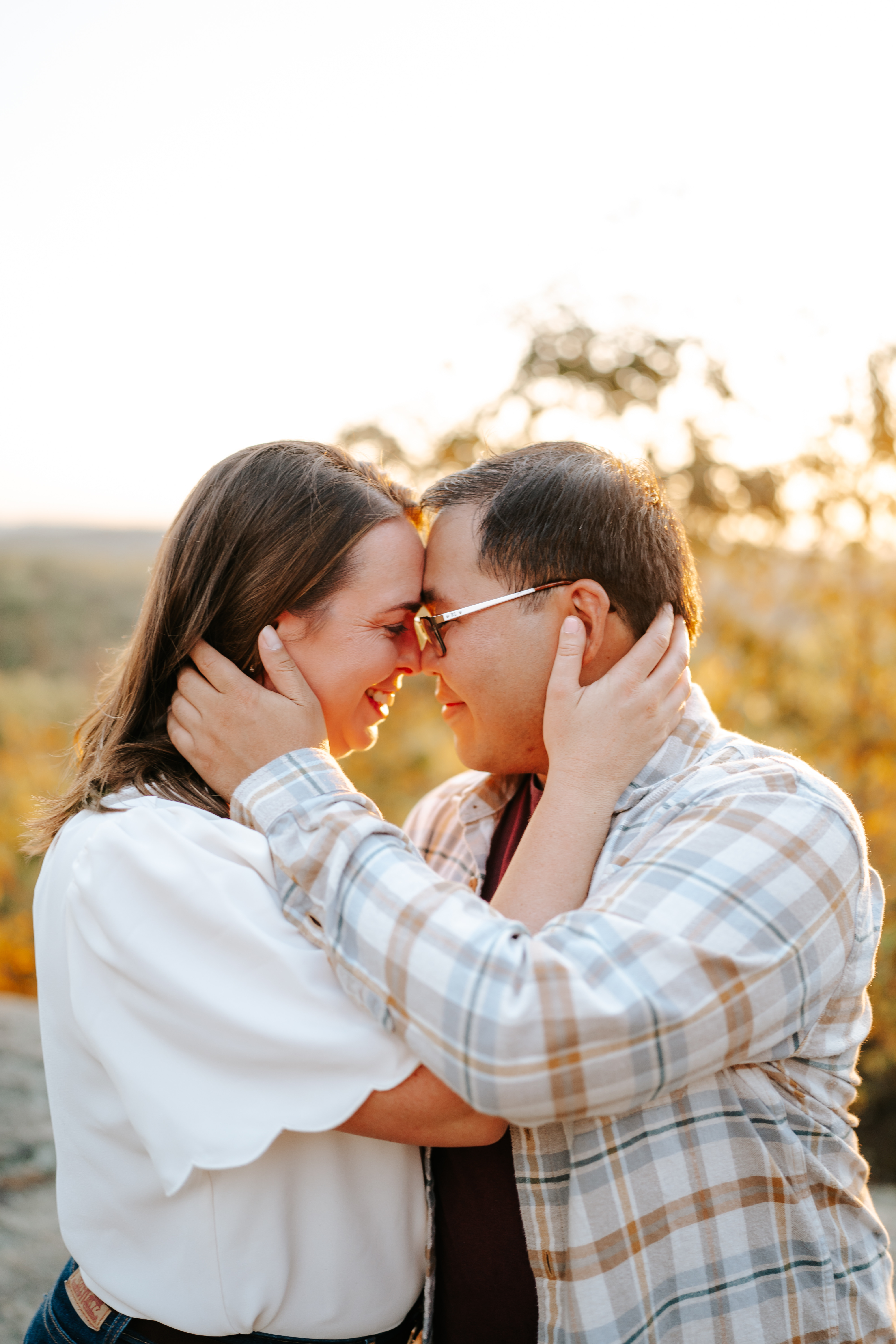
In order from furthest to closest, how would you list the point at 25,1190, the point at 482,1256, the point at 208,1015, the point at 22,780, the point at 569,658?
the point at 22,780, the point at 25,1190, the point at 569,658, the point at 482,1256, the point at 208,1015

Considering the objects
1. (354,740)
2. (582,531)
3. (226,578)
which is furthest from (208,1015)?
(582,531)

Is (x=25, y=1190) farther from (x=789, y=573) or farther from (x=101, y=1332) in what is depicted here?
(x=789, y=573)

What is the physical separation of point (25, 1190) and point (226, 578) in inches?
122

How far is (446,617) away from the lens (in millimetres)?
2371

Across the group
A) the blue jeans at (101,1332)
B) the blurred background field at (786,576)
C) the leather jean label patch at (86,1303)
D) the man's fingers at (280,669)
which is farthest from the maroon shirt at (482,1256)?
the blurred background field at (786,576)

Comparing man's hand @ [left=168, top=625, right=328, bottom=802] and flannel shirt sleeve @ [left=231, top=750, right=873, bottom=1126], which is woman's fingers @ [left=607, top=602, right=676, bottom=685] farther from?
man's hand @ [left=168, top=625, right=328, bottom=802]

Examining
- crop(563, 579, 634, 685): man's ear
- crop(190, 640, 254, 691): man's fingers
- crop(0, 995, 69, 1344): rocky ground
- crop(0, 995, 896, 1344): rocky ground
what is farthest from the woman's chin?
crop(0, 995, 896, 1344): rocky ground

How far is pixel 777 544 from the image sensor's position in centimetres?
530

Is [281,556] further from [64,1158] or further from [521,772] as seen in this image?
[64,1158]

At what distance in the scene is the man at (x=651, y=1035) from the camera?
148cm

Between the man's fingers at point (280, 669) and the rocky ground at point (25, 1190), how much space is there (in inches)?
99.7

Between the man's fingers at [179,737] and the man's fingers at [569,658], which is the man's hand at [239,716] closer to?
the man's fingers at [179,737]

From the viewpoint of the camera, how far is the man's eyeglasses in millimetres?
2285

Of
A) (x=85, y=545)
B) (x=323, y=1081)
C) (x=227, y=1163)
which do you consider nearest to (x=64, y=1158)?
(x=227, y=1163)
